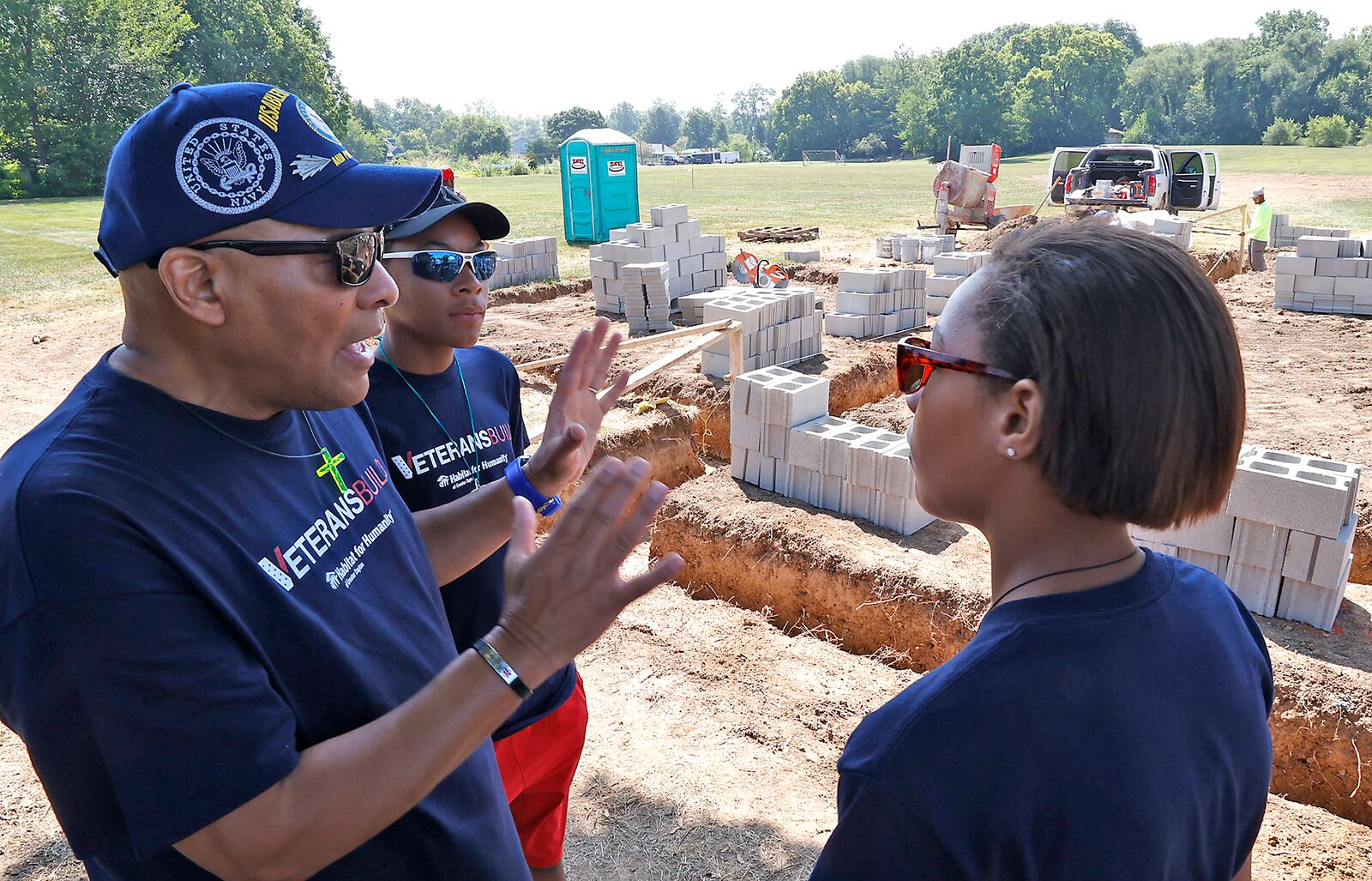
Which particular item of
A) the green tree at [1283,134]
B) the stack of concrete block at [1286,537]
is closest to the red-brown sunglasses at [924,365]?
the stack of concrete block at [1286,537]

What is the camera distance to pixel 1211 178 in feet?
77.9

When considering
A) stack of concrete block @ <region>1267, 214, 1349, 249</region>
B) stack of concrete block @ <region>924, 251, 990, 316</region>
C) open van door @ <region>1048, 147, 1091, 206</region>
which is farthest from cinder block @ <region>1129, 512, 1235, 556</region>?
open van door @ <region>1048, 147, 1091, 206</region>

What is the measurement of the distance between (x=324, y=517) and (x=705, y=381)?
8728 millimetres

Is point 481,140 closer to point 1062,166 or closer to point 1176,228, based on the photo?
point 1062,166

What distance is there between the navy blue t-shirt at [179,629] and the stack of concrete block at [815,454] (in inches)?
207

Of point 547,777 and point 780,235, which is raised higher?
point 780,235

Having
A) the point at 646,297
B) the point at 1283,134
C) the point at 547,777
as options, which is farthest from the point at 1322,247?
the point at 1283,134

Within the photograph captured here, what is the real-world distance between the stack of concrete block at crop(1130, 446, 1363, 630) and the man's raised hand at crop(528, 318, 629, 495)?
4.34 meters

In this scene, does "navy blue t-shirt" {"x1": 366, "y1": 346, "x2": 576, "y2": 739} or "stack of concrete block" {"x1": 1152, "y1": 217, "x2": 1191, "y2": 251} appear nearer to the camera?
"navy blue t-shirt" {"x1": 366, "y1": 346, "x2": 576, "y2": 739}

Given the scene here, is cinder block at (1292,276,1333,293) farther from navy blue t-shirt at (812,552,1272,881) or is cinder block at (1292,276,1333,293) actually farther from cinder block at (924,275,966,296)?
navy blue t-shirt at (812,552,1272,881)

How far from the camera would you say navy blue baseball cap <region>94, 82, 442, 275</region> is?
1.46 metres

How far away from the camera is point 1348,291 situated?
540 inches

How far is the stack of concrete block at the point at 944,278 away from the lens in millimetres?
13242

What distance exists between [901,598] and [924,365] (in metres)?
4.72
